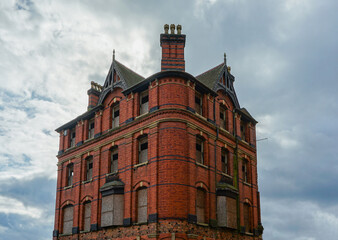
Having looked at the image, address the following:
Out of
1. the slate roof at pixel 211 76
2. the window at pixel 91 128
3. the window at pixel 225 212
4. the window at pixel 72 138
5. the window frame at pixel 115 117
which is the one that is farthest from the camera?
the window at pixel 72 138

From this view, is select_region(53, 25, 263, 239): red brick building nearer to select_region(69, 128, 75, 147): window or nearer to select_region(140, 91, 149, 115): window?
select_region(140, 91, 149, 115): window

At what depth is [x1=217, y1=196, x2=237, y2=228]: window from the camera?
28.9 metres

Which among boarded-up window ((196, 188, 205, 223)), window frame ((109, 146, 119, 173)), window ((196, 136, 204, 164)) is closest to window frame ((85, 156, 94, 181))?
window frame ((109, 146, 119, 173))

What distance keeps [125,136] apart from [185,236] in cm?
931

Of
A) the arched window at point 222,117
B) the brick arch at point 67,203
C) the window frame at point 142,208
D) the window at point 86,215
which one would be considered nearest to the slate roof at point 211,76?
the arched window at point 222,117

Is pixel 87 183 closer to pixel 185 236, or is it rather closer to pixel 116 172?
pixel 116 172

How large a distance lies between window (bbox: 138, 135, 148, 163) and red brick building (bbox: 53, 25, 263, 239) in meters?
0.08

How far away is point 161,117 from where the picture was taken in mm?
28469

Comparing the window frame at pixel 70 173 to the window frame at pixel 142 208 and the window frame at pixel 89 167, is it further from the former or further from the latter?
the window frame at pixel 142 208

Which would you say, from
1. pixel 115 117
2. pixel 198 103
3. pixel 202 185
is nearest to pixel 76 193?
pixel 115 117

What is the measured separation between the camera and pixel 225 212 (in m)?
29.1

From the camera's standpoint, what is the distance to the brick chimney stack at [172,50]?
29828 mm

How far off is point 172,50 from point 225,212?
1276 centimetres

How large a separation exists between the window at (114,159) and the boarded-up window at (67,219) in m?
6.38
